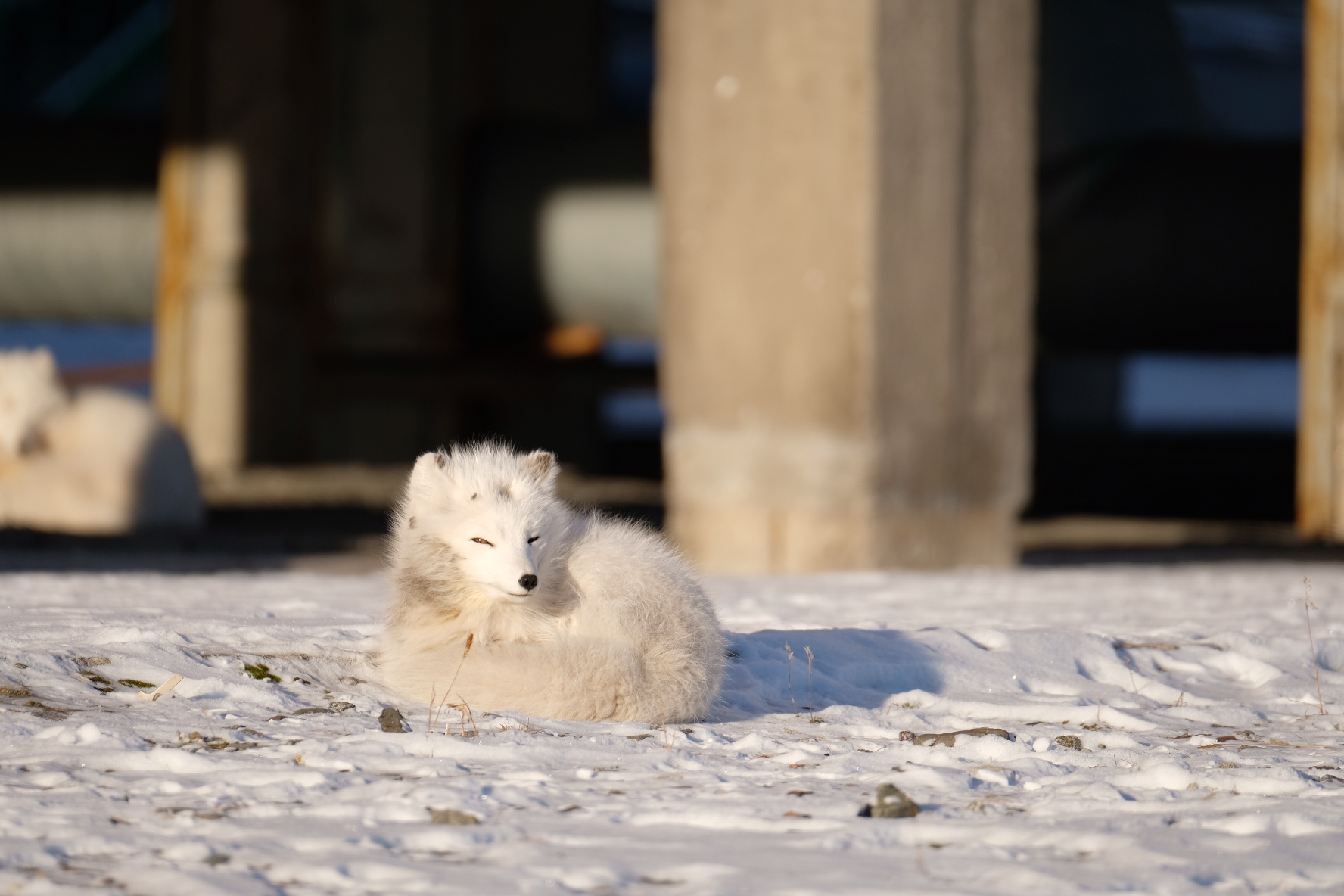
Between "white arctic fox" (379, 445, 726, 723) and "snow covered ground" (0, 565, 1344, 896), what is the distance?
0.10m

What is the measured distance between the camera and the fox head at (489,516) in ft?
12.1

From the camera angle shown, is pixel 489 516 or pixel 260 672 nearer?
pixel 489 516

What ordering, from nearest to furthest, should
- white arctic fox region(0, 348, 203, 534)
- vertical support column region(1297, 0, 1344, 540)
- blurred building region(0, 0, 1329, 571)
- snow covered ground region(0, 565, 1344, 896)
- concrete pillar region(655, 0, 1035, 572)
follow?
snow covered ground region(0, 565, 1344, 896) → concrete pillar region(655, 0, 1035, 572) → blurred building region(0, 0, 1329, 571) → white arctic fox region(0, 348, 203, 534) → vertical support column region(1297, 0, 1344, 540)

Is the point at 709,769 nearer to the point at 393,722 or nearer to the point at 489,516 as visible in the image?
the point at 393,722

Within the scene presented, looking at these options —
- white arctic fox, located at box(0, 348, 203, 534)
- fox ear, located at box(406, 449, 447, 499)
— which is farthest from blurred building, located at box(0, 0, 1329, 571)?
fox ear, located at box(406, 449, 447, 499)

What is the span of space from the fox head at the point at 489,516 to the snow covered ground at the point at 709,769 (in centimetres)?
36

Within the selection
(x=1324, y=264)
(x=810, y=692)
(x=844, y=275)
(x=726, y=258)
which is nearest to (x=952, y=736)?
(x=810, y=692)

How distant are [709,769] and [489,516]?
901 mm

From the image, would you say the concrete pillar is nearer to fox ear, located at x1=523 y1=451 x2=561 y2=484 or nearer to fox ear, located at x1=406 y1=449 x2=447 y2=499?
fox ear, located at x1=523 y1=451 x2=561 y2=484

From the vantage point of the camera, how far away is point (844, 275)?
286 inches

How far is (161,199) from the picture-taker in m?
13.8

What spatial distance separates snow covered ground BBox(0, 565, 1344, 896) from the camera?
8.14 ft

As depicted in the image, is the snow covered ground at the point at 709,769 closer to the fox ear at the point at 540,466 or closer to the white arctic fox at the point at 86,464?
the fox ear at the point at 540,466

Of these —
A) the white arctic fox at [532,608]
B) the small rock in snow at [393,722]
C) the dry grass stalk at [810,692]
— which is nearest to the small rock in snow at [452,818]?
the small rock in snow at [393,722]
